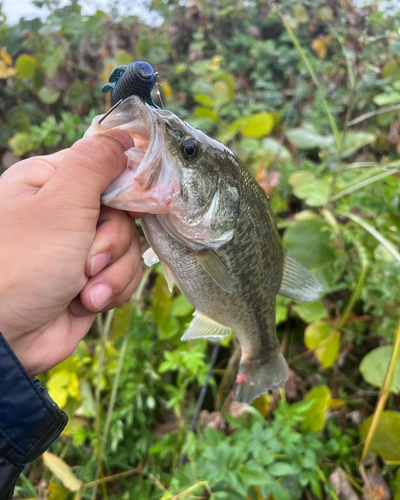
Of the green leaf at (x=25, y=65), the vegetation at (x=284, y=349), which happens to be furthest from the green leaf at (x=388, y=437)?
the green leaf at (x=25, y=65)

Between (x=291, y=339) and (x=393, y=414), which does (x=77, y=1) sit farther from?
(x=393, y=414)

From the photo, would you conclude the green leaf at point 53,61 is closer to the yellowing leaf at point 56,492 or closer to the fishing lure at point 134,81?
the fishing lure at point 134,81

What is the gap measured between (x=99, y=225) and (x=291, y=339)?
162 centimetres

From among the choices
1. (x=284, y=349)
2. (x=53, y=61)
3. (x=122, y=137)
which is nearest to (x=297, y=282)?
(x=122, y=137)

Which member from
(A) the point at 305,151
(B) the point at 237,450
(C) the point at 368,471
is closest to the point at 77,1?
(A) the point at 305,151

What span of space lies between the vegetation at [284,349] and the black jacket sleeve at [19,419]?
0.63m

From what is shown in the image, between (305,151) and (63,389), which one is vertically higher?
(63,389)

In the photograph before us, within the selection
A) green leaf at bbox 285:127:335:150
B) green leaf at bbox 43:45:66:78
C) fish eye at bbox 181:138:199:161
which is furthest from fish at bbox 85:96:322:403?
green leaf at bbox 43:45:66:78

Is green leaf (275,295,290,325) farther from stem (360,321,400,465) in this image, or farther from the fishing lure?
the fishing lure

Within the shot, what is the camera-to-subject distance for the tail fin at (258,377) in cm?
131

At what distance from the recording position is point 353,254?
1979 mm

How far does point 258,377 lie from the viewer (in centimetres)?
133

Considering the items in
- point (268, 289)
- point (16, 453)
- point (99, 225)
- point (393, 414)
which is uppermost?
point (99, 225)

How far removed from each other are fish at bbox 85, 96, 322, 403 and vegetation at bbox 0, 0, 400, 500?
16.4 inches
